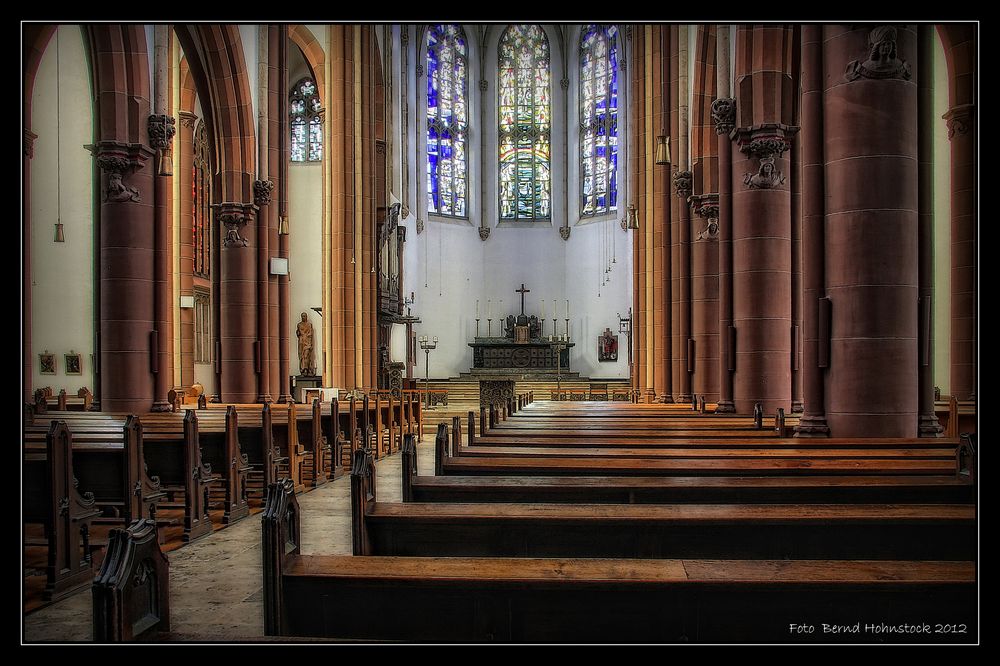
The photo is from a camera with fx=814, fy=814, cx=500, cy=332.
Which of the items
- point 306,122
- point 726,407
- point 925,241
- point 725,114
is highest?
point 306,122

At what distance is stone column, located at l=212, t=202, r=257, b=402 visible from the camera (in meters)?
16.3

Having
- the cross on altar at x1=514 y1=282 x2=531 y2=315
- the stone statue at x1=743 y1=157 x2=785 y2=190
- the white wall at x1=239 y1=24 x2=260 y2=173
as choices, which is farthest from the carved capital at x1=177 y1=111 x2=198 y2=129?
the stone statue at x1=743 y1=157 x2=785 y2=190

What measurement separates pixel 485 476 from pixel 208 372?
21251mm

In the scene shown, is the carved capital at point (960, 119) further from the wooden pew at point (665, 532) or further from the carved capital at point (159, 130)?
the carved capital at point (159, 130)

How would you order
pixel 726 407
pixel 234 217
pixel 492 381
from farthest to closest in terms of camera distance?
pixel 492 381 < pixel 234 217 < pixel 726 407

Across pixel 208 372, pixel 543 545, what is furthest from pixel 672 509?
pixel 208 372

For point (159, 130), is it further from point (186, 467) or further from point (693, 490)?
point (693, 490)

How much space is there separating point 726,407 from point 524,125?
85.7 feet

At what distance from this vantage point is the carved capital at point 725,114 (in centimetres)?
1146

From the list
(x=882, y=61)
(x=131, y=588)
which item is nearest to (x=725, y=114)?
(x=882, y=61)

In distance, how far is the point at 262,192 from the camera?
16469mm

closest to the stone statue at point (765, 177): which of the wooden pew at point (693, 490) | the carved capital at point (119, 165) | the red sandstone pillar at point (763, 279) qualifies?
the red sandstone pillar at point (763, 279)

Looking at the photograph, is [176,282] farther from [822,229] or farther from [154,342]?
[822,229]

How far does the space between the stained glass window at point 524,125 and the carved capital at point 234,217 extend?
20.3 metres
